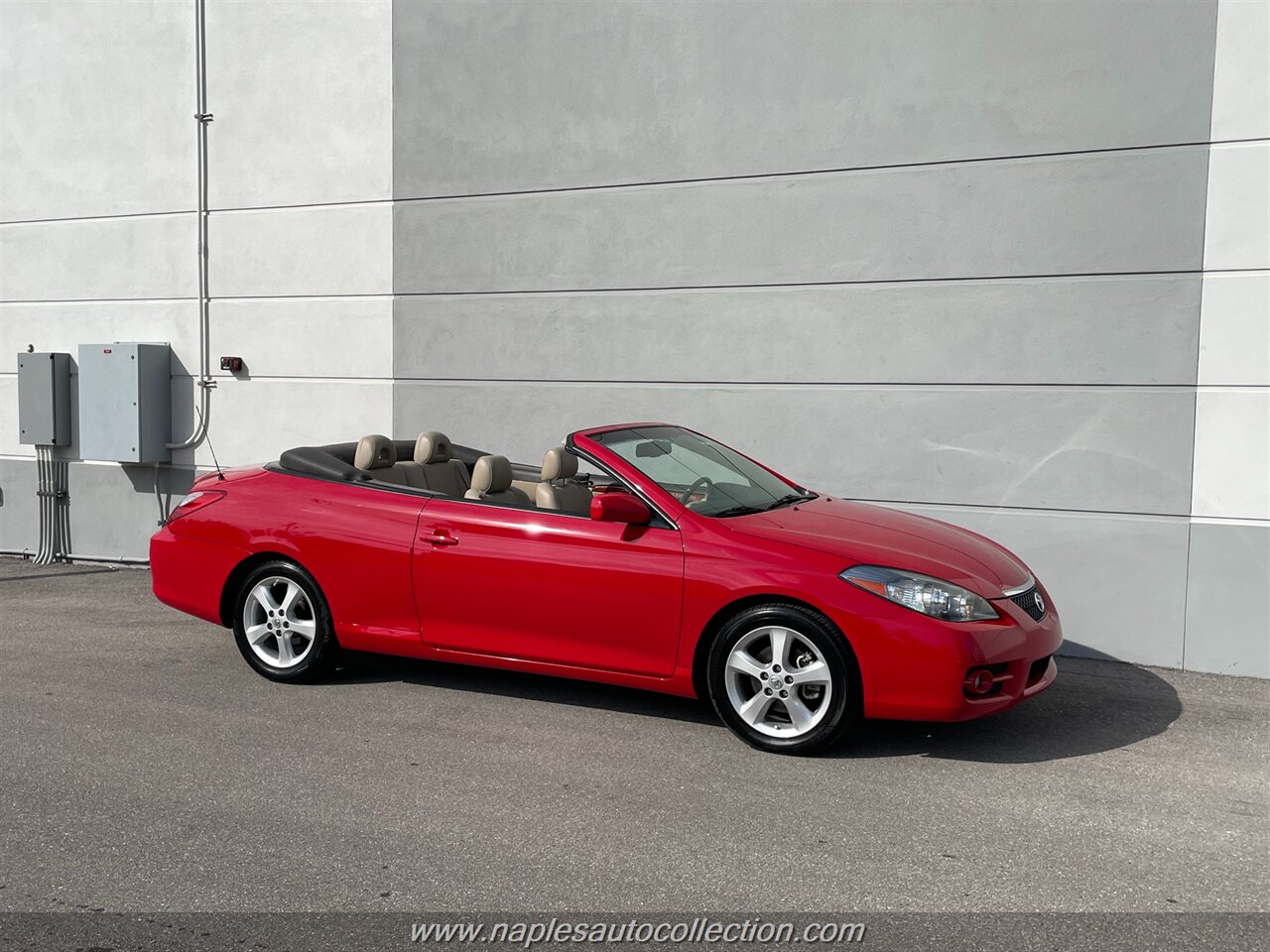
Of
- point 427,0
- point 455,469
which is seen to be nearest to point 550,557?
point 455,469

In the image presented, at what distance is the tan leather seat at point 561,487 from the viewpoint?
19.3 ft

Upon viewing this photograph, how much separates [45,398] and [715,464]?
712cm

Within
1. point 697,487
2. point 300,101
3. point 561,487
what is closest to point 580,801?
point 697,487

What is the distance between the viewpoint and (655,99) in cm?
826

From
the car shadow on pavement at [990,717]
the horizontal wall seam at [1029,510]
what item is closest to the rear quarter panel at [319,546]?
the car shadow on pavement at [990,717]

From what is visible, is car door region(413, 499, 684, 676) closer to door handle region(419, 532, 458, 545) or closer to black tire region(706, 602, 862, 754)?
door handle region(419, 532, 458, 545)

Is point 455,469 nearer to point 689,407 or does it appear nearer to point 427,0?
point 689,407

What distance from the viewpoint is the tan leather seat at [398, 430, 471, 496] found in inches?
265

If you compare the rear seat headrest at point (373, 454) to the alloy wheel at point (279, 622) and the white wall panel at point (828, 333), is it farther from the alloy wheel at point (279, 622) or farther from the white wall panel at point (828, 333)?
the white wall panel at point (828, 333)

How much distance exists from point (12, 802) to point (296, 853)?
4.30 ft

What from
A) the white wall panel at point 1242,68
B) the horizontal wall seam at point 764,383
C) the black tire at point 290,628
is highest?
the white wall panel at point 1242,68

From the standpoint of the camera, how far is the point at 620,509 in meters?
5.32

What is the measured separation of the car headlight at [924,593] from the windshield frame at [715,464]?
2.61 feet

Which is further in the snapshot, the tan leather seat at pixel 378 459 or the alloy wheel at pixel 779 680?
the tan leather seat at pixel 378 459
